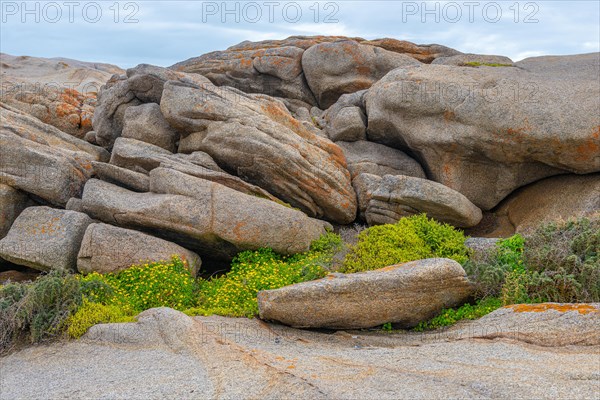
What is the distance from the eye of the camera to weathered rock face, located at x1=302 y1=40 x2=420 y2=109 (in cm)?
3176

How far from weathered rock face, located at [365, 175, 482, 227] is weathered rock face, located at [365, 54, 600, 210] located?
2.20m

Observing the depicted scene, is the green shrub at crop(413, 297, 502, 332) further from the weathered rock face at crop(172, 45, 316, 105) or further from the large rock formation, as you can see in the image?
the weathered rock face at crop(172, 45, 316, 105)

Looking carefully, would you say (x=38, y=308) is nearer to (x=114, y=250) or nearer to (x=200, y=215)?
(x=114, y=250)

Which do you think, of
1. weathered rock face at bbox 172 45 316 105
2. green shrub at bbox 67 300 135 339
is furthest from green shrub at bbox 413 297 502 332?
weathered rock face at bbox 172 45 316 105

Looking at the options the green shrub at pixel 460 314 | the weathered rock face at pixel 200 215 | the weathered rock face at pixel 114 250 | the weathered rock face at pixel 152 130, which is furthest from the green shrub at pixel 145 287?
the weathered rock face at pixel 152 130

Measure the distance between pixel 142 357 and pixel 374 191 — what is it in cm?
1195

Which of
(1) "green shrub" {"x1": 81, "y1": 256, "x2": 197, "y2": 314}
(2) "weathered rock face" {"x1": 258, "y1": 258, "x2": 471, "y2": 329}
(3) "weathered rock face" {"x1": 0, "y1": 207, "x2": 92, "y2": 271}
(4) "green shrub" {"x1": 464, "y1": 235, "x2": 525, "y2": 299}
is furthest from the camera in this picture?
(3) "weathered rock face" {"x1": 0, "y1": 207, "x2": 92, "y2": 271}

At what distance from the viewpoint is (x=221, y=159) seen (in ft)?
66.8

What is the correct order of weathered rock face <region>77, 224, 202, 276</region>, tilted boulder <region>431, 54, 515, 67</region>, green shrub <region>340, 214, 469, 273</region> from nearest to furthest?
green shrub <region>340, 214, 469, 273</region> < weathered rock face <region>77, 224, 202, 276</region> < tilted boulder <region>431, 54, 515, 67</region>

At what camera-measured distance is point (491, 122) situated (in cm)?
2106

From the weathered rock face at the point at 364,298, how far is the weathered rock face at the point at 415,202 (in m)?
6.85

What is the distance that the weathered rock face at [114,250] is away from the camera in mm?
16562

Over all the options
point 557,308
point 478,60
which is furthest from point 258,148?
point 478,60

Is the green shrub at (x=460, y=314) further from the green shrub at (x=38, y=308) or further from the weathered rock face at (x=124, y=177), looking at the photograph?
the weathered rock face at (x=124, y=177)
